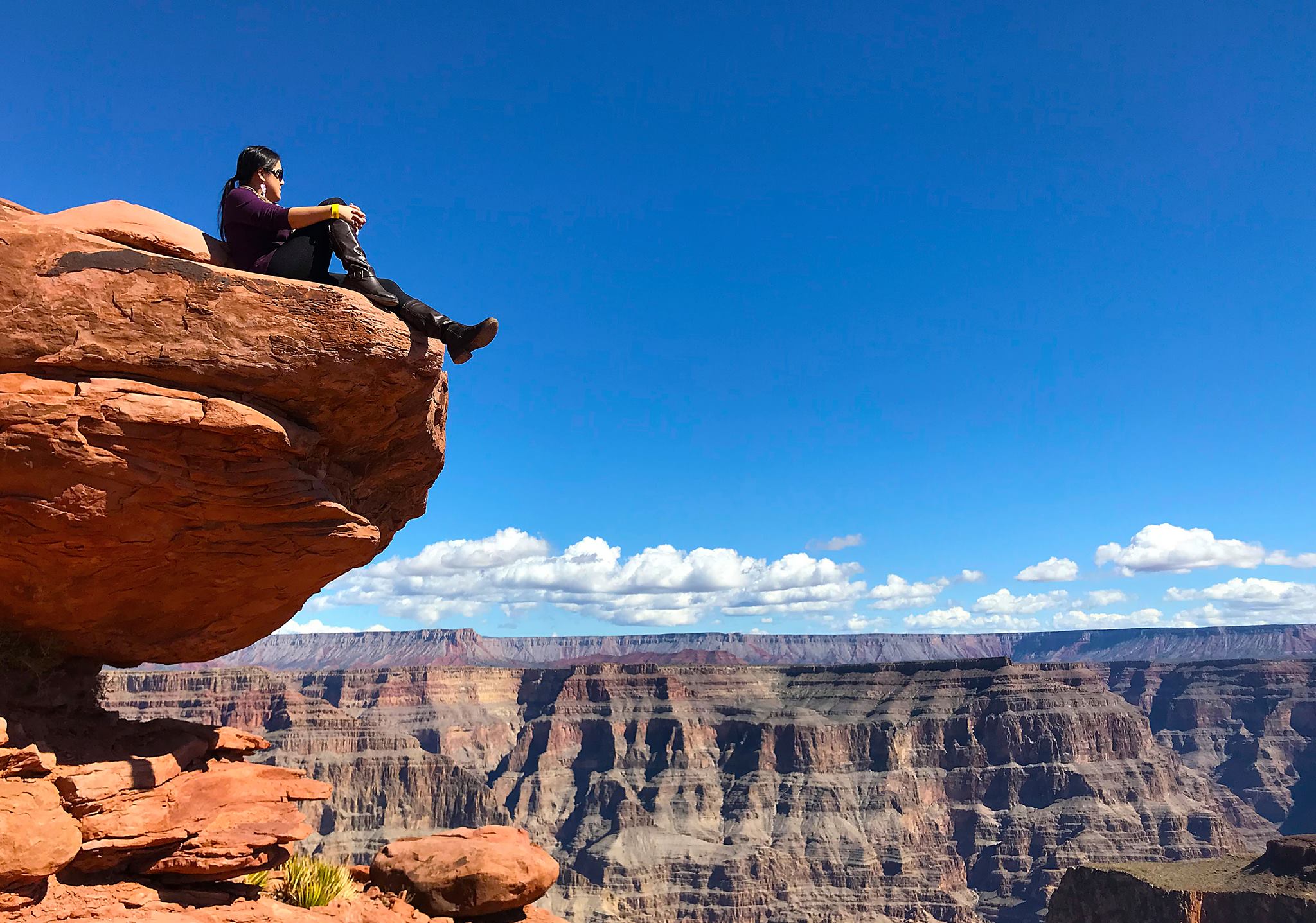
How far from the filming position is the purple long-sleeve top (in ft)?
30.2

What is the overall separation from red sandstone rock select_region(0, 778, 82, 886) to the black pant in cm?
569

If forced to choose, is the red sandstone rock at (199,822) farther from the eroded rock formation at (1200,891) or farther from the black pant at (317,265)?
the eroded rock formation at (1200,891)

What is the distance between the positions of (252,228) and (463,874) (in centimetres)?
976

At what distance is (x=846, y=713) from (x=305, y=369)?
158764 millimetres

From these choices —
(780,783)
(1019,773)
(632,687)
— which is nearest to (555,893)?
(780,783)

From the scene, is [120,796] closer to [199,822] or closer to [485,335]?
[199,822]

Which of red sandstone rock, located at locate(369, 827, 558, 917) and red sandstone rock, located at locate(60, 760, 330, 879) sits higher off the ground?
red sandstone rock, located at locate(60, 760, 330, 879)

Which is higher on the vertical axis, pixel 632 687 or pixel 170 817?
pixel 170 817

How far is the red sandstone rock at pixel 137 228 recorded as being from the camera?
8.70 m

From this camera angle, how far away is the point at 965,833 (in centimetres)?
13362

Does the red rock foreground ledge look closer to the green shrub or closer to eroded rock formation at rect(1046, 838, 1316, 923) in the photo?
the green shrub

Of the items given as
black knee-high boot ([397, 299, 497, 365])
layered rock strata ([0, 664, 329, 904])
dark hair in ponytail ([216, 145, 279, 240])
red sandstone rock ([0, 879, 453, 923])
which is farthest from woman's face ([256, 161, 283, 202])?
red sandstone rock ([0, 879, 453, 923])

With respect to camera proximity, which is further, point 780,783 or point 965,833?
point 780,783

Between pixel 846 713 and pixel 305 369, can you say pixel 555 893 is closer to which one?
pixel 846 713
